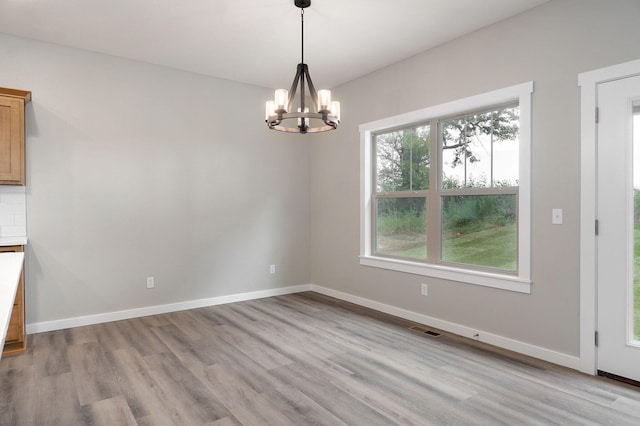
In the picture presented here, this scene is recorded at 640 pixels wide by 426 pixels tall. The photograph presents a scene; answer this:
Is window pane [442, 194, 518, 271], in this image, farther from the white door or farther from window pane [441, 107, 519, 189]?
the white door

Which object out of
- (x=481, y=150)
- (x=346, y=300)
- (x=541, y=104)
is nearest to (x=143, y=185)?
(x=346, y=300)

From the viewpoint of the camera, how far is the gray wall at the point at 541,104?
9.73 ft

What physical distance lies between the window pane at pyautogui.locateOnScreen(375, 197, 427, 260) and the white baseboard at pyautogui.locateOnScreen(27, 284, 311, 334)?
1.61 meters

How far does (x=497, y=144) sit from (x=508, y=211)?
2.05 feet

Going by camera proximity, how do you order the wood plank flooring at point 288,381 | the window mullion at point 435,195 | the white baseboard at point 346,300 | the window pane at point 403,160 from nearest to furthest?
the wood plank flooring at point 288,381 → the white baseboard at point 346,300 → the window mullion at point 435,195 → the window pane at point 403,160

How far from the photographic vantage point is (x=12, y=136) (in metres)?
3.52

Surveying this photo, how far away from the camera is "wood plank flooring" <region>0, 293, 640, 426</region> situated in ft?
7.77

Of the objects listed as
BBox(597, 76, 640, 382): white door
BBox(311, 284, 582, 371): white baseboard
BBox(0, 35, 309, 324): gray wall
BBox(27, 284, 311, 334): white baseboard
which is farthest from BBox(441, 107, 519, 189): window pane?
BBox(27, 284, 311, 334): white baseboard

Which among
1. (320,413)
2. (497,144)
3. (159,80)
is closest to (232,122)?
(159,80)

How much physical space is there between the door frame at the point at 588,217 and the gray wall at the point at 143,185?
3643 mm

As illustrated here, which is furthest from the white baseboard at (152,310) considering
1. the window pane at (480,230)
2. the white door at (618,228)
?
the white door at (618,228)

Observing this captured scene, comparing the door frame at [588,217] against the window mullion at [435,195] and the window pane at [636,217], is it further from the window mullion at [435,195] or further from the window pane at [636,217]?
the window mullion at [435,195]

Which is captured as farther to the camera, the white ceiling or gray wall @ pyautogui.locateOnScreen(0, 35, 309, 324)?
gray wall @ pyautogui.locateOnScreen(0, 35, 309, 324)

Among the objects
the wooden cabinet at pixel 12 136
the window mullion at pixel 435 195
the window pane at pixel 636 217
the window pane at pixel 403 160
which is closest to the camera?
the window pane at pixel 636 217
